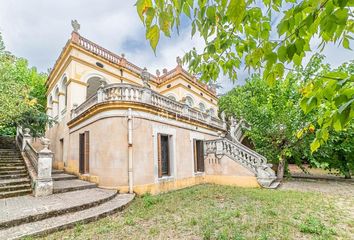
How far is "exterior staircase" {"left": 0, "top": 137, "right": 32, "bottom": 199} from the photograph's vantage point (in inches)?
273

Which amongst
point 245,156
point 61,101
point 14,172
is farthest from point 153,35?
point 61,101

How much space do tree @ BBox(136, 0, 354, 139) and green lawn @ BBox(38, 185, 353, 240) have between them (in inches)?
144

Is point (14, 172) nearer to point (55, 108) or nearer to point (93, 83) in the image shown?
point (55, 108)

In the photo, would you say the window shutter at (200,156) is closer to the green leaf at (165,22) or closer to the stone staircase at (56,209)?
the stone staircase at (56,209)

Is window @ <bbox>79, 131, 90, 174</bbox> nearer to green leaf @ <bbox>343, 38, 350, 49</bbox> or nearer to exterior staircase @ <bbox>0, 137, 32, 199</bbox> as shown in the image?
exterior staircase @ <bbox>0, 137, 32, 199</bbox>

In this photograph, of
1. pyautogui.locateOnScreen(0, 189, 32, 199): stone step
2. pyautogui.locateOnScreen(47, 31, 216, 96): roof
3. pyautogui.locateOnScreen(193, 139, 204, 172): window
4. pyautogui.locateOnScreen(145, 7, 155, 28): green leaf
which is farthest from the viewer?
pyautogui.locateOnScreen(47, 31, 216, 96): roof

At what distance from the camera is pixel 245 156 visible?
1095 centimetres

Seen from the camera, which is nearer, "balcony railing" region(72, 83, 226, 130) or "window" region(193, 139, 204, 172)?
"balcony railing" region(72, 83, 226, 130)

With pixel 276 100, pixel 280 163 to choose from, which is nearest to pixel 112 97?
pixel 276 100

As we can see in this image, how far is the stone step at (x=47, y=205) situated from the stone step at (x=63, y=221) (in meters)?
0.14

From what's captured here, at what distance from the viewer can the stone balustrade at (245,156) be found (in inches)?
384

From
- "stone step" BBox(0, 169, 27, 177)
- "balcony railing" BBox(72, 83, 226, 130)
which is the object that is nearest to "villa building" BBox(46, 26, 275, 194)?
"balcony railing" BBox(72, 83, 226, 130)

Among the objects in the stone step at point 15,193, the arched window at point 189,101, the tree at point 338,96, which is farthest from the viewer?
the arched window at point 189,101

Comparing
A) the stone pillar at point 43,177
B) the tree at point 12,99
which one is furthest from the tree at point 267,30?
the tree at point 12,99
